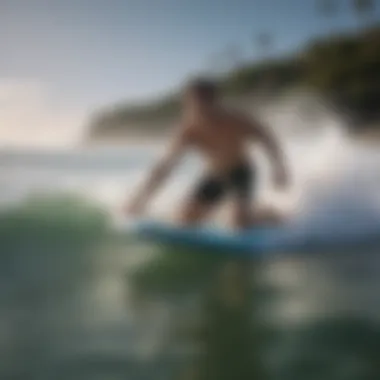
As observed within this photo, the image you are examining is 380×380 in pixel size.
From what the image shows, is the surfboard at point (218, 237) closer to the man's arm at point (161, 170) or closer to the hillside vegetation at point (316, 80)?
the man's arm at point (161, 170)

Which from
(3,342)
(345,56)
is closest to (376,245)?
(345,56)


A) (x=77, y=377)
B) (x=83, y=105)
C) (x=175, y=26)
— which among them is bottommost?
(x=77, y=377)

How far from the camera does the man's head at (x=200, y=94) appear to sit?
1.21m

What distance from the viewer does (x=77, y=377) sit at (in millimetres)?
1138

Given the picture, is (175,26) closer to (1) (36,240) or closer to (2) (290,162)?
(2) (290,162)

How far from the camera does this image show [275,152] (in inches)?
47.3

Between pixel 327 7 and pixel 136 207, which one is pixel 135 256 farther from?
pixel 327 7

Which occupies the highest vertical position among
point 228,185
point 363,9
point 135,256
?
point 363,9

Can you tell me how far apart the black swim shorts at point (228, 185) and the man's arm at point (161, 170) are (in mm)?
64

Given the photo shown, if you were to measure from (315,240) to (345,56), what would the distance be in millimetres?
339

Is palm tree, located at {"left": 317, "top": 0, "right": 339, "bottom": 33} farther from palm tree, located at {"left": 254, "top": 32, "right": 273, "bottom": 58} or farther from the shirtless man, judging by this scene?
the shirtless man

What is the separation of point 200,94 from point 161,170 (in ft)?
0.51

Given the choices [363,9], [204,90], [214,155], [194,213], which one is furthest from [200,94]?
[363,9]

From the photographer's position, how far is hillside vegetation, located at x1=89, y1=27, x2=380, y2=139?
1.21 meters
